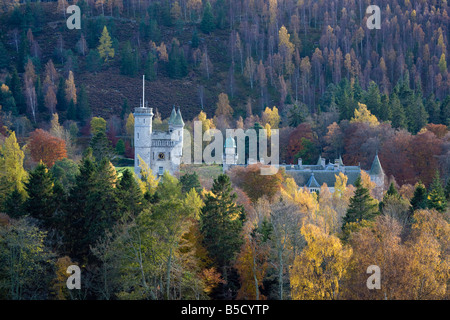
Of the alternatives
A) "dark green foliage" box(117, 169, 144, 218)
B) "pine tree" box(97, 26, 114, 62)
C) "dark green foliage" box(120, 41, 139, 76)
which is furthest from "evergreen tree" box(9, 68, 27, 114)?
"dark green foliage" box(117, 169, 144, 218)

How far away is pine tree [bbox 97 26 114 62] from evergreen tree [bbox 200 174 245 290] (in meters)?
90.3

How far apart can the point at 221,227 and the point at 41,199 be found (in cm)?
1192

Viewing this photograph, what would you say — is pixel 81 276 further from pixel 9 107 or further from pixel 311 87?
pixel 311 87

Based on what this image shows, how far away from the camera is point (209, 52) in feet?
467

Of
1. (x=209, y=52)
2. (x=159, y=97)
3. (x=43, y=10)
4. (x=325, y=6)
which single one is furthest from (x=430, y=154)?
(x=43, y=10)

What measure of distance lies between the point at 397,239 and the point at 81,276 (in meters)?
18.2

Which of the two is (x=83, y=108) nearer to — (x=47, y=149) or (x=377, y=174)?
(x=47, y=149)

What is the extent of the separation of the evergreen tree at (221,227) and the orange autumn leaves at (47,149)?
1354 inches

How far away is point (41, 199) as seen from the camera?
1903 inches

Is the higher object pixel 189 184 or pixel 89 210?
pixel 189 184

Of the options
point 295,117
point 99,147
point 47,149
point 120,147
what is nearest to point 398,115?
point 295,117

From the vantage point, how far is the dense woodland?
41.5 m

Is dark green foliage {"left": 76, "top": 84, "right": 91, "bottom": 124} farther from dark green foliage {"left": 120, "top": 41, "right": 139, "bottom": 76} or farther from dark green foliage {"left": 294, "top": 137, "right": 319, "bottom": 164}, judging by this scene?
dark green foliage {"left": 294, "top": 137, "right": 319, "bottom": 164}

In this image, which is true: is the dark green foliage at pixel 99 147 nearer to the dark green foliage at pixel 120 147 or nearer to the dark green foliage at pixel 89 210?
the dark green foliage at pixel 120 147
